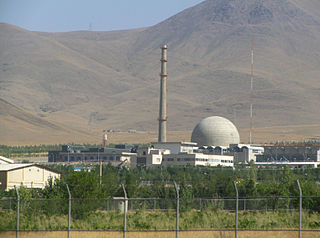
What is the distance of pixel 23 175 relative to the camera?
231ft

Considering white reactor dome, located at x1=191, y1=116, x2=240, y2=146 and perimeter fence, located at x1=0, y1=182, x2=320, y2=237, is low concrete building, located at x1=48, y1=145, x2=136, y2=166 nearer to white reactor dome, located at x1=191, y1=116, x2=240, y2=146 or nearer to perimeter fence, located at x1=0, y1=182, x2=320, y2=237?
white reactor dome, located at x1=191, y1=116, x2=240, y2=146

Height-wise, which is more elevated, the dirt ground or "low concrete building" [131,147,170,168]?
"low concrete building" [131,147,170,168]

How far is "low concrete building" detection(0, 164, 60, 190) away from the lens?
222 ft

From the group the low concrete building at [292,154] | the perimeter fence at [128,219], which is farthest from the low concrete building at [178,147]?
the perimeter fence at [128,219]

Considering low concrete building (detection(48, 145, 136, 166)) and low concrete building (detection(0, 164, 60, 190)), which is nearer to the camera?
low concrete building (detection(0, 164, 60, 190))

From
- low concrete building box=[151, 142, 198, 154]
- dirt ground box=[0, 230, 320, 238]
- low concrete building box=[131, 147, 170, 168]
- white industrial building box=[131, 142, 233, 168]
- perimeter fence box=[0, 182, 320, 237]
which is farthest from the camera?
low concrete building box=[151, 142, 198, 154]

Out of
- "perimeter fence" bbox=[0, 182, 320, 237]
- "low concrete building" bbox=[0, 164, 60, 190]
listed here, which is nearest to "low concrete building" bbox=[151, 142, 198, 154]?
"low concrete building" bbox=[0, 164, 60, 190]

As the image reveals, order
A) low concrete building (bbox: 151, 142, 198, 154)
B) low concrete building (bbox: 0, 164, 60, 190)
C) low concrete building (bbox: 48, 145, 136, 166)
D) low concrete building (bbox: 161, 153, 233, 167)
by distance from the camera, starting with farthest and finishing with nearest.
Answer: low concrete building (bbox: 48, 145, 136, 166) < low concrete building (bbox: 151, 142, 198, 154) < low concrete building (bbox: 161, 153, 233, 167) < low concrete building (bbox: 0, 164, 60, 190)

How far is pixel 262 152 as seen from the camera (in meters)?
140

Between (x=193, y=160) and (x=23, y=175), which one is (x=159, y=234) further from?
(x=193, y=160)

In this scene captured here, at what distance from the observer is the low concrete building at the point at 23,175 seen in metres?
67.6

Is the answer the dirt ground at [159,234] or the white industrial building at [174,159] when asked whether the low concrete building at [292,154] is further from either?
the dirt ground at [159,234]

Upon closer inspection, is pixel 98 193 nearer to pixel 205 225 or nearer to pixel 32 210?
pixel 32 210

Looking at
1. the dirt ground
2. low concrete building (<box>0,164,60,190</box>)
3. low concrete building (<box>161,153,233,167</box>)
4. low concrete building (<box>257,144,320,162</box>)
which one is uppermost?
low concrete building (<box>257,144,320,162</box>)
